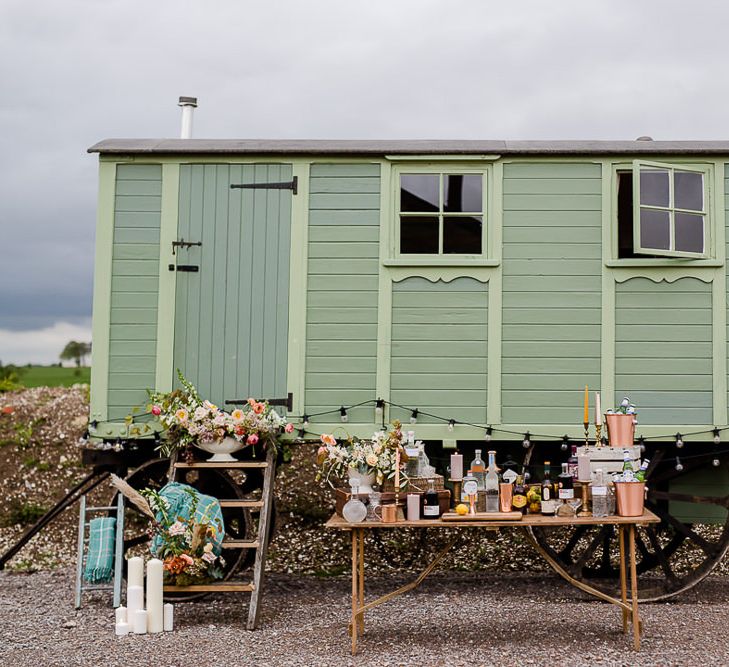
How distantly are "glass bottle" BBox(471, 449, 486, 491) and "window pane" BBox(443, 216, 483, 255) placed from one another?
1.81m

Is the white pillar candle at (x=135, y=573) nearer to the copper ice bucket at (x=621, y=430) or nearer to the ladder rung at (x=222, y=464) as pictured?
the ladder rung at (x=222, y=464)

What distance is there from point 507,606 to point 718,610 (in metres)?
1.59

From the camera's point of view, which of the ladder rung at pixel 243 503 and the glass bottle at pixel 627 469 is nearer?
the glass bottle at pixel 627 469

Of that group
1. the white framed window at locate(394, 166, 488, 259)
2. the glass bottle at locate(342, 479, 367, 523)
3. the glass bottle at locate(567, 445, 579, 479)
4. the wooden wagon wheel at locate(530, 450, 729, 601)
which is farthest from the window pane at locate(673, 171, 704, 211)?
the glass bottle at locate(342, 479, 367, 523)

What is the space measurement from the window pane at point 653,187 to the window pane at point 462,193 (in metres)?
Answer: 1.24

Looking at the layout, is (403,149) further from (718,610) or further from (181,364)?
(718,610)

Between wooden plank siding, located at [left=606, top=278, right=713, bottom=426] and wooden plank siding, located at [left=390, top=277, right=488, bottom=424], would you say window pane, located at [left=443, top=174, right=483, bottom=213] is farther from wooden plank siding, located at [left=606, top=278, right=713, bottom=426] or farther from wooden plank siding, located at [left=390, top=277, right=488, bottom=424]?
wooden plank siding, located at [left=606, top=278, right=713, bottom=426]

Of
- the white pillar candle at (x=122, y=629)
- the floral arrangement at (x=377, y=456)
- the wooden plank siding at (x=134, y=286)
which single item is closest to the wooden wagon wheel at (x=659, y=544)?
the floral arrangement at (x=377, y=456)

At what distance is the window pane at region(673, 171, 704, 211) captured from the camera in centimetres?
659

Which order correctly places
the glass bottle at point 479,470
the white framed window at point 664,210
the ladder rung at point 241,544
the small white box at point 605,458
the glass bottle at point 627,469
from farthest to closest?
the white framed window at point 664,210 → the ladder rung at point 241,544 → the small white box at point 605,458 → the glass bottle at point 479,470 → the glass bottle at point 627,469

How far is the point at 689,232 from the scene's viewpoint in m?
6.61

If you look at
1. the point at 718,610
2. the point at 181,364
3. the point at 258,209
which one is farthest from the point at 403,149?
the point at 718,610

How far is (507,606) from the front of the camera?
6.50 meters

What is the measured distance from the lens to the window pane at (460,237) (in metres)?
6.61
